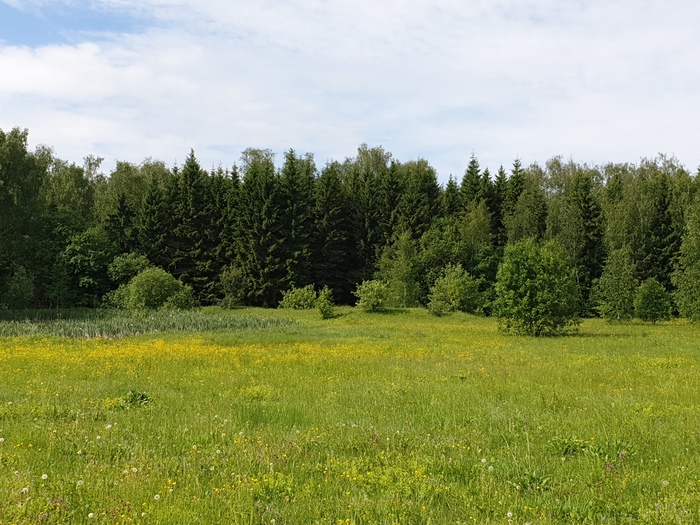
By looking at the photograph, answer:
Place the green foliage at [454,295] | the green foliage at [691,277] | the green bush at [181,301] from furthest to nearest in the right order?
the green foliage at [454,295]
the green bush at [181,301]
the green foliage at [691,277]

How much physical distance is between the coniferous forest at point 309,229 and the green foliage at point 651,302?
1393 millimetres

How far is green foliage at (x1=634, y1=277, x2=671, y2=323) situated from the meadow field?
94.0 ft

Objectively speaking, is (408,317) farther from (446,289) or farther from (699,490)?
(699,490)

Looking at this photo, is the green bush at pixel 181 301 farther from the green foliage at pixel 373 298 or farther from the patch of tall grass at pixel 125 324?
the green foliage at pixel 373 298

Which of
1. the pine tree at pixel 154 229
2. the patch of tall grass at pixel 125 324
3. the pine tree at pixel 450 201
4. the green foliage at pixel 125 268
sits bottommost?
the patch of tall grass at pixel 125 324

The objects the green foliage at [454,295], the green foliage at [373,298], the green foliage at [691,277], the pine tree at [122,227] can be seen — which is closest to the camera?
the green foliage at [691,277]

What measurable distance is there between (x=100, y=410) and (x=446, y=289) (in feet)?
138

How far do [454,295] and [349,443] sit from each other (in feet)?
140

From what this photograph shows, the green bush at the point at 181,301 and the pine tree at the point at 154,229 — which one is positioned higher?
the pine tree at the point at 154,229

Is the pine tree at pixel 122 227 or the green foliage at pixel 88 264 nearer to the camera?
the green foliage at pixel 88 264

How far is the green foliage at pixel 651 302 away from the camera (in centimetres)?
4184

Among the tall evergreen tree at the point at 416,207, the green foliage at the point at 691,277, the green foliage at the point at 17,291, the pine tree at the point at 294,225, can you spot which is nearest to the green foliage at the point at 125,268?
the green foliage at the point at 17,291

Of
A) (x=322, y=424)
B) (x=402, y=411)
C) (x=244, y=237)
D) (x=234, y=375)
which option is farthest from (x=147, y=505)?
(x=244, y=237)

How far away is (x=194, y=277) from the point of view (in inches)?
2387
